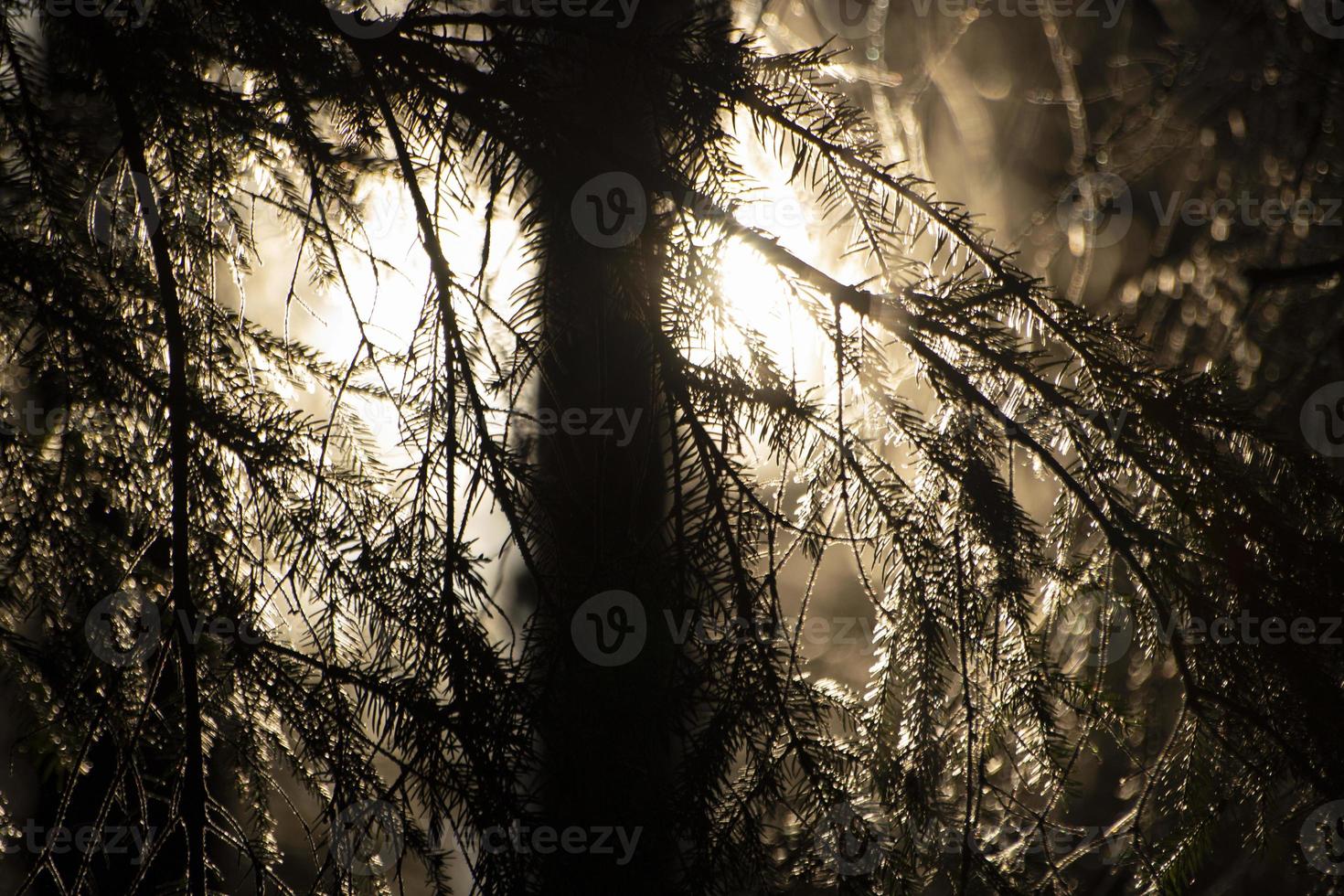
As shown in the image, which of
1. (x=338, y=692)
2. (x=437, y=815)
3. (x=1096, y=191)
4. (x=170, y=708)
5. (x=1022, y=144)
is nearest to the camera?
(x=437, y=815)

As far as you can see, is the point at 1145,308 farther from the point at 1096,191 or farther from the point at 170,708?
the point at 170,708

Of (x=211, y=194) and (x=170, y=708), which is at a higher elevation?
(x=211, y=194)

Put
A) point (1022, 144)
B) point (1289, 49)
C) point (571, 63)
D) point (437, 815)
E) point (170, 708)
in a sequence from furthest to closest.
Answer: point (1022, 144)
point (1289, 49)
point (170, 708)
point (571, 63)
point (437, 815)

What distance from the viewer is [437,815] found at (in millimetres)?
979

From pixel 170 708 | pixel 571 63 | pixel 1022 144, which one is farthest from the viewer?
pixel 1022 144

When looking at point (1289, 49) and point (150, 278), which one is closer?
point (150, 278)

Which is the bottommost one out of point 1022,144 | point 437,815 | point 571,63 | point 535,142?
point 437,815

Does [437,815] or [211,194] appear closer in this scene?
[437,815]

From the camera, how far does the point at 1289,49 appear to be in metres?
1.96

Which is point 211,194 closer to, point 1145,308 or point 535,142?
point 535,142

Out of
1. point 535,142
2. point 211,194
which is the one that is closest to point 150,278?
point 211,194

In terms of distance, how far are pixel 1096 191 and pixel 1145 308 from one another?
1.19ft

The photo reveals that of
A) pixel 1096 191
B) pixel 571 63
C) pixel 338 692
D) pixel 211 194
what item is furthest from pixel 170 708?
pixel 1096 191

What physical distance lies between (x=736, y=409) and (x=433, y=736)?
56 centimetres
